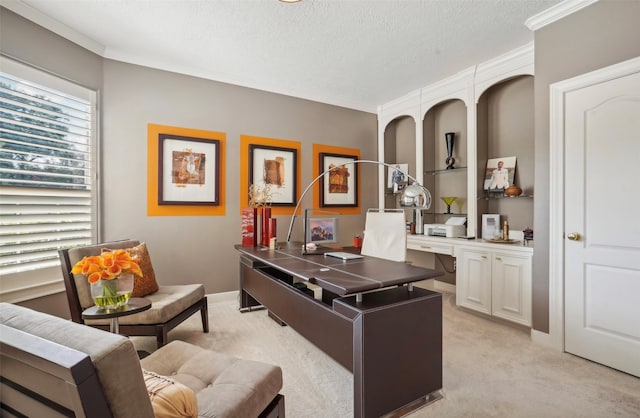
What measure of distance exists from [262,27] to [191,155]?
1.66 m

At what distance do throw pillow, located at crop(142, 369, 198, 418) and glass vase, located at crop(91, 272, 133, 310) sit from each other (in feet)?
3.26

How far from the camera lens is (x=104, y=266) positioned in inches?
66.7

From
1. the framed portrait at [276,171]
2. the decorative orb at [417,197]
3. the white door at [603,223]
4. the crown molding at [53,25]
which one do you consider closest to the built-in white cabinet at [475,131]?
the white door at [603,223]

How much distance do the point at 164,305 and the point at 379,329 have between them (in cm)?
167

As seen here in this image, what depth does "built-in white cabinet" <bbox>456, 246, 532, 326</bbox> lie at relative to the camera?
2.88m

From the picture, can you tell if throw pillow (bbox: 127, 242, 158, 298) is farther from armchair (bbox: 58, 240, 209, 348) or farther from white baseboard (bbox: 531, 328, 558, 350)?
white baseboard (bbox: 531, 328, 558, 350)

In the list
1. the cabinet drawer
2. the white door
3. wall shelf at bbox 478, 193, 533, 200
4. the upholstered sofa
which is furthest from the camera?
the cabinet drawer

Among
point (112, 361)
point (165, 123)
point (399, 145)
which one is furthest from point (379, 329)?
point (399, 145)

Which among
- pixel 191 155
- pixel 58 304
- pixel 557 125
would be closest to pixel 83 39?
pixel 191 155

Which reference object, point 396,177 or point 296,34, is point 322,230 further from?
point 396,177

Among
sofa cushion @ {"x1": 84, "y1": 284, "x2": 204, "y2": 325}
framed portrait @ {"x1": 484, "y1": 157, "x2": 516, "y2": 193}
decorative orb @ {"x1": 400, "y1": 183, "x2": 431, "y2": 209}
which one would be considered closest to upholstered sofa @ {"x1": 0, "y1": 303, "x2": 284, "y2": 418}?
sofa cushion @ {"x1": 84, "y1": 284, "x2": 204, "y2": 325}

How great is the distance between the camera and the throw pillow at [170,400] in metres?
0.91

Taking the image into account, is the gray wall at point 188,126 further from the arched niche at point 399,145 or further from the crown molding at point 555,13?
the crown molding at point 555,13

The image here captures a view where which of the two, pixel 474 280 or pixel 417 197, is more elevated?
pixel 417 197
